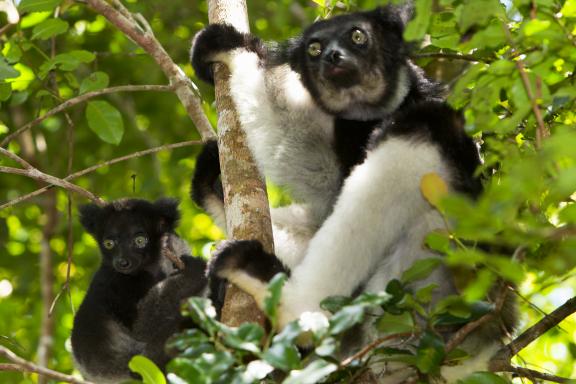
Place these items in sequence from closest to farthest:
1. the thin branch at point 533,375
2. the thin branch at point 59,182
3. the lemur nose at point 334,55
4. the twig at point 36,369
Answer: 1. the twig at point 36,369
2. the thin branch at point 533,375
3. the thin branch at point 59,182
4. the lemur nose at point 334,55

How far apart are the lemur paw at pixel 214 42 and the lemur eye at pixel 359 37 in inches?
24.1

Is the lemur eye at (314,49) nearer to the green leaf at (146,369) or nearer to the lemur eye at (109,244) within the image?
the lemur eye at (109,244)

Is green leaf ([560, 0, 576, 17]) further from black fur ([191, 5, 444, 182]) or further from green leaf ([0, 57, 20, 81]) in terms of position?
green leaf ([0, 57, 20, 81])

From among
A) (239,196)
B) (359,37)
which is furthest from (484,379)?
(359,37)

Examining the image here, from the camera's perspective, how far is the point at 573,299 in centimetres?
322

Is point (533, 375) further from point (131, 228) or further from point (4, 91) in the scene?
point (4, 91)

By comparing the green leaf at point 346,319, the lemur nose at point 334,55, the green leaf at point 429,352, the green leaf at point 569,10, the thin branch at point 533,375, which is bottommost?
the thin branch at point 533,375

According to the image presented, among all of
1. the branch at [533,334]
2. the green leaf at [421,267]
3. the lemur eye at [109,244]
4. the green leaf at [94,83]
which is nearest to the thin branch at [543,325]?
the branch at [533,334]

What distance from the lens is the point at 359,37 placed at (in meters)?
3.93

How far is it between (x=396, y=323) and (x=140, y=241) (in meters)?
2.54

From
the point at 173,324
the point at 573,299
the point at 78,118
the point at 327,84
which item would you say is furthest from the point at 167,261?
the point at 78,118

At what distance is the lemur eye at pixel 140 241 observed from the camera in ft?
15.5

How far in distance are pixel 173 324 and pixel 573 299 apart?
6.54 feet

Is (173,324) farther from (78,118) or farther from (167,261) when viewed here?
(78,118)
